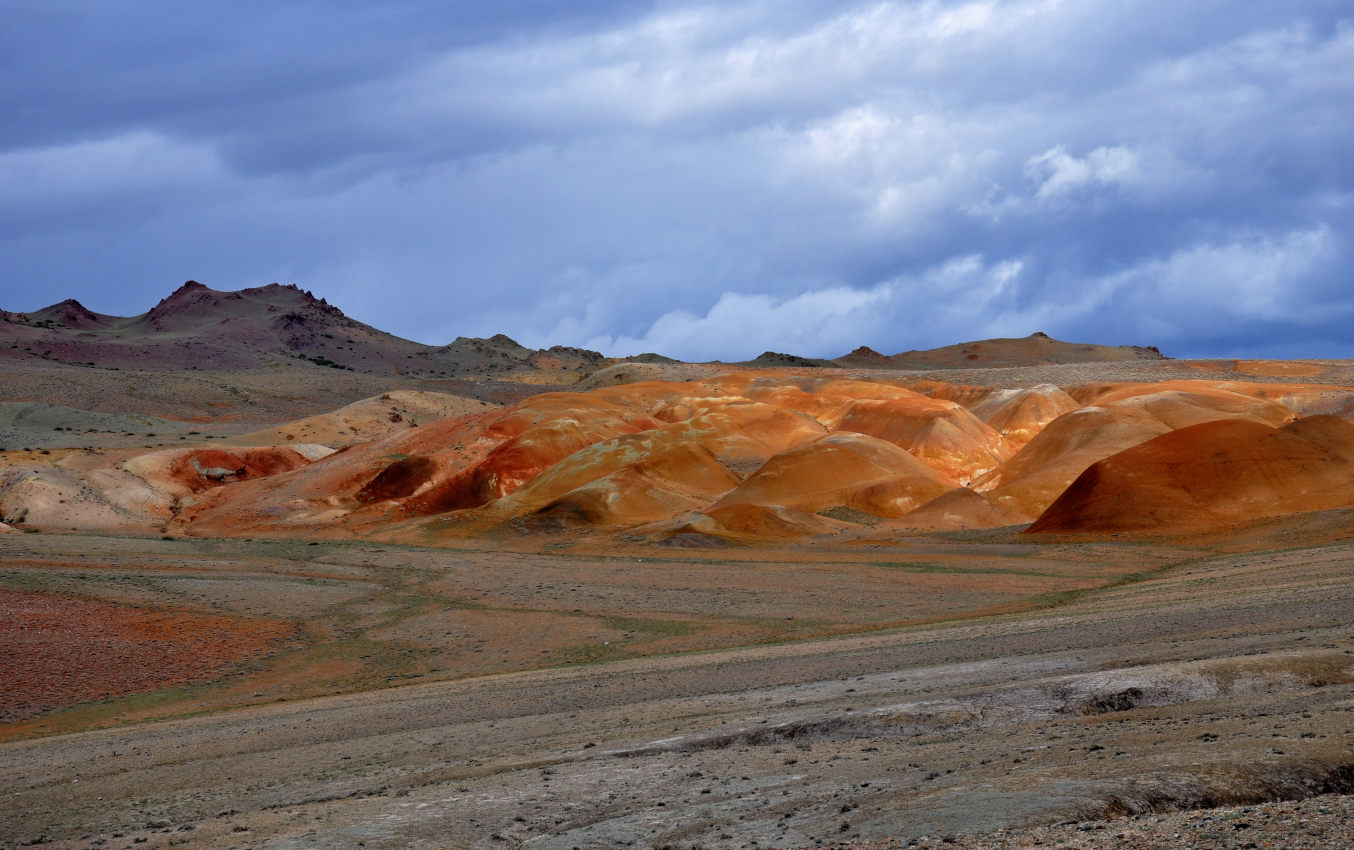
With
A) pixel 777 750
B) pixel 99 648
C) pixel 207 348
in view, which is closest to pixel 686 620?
pixel 99 648

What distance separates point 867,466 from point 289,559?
35056 millimetres

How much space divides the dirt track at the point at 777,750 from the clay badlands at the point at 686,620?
0.07 meters

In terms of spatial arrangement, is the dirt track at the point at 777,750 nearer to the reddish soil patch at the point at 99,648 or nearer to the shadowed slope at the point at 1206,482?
the reddish soil patch at the point at 99,648

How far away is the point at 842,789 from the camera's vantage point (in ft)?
36.1

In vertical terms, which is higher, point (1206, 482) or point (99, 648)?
point (1206, 482)

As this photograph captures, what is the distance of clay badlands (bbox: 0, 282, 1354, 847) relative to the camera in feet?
36.9

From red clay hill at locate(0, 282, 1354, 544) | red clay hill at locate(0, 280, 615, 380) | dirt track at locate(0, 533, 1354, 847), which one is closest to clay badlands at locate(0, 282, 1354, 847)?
dirt track at locate(0, 533, 1354, 847)

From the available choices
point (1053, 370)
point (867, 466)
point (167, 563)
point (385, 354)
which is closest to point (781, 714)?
point (167, 563)

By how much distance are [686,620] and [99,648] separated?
16625 millimetres

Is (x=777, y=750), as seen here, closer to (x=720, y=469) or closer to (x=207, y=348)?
(x=720, y=469)

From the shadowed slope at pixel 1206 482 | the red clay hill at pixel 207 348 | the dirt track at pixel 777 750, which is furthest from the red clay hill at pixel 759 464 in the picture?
the red clay hill at pixel 207 348

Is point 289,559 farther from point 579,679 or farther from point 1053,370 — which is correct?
point 1053,370

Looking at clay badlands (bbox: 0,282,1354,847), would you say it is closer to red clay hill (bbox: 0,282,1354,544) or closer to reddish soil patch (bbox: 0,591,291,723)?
reddish soil patch (bbox: 0,591,291,723)

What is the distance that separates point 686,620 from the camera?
1328 inches
